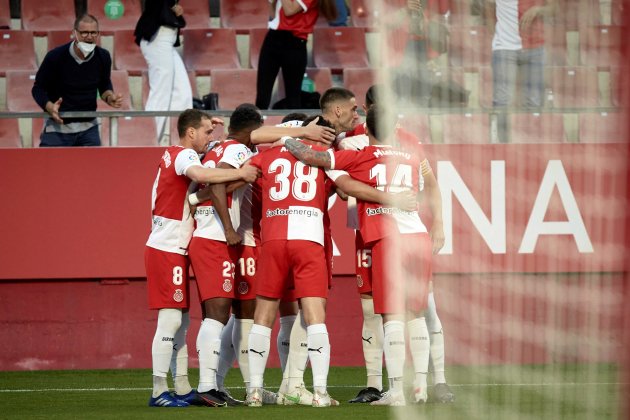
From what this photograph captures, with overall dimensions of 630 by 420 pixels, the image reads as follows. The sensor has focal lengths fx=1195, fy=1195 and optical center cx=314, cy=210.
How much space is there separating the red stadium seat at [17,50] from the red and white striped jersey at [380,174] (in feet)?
21.2

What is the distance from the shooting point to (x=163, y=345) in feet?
26.3

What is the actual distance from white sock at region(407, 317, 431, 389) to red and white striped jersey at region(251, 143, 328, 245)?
32.8 inches

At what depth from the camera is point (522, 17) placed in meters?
5.64

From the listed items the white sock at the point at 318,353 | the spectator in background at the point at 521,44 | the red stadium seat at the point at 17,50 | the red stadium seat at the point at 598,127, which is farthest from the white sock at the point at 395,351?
the red stadium seat at the point at 17,50

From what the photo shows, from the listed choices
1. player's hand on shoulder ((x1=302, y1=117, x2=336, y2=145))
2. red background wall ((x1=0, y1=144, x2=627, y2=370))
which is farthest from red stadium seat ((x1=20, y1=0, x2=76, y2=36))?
player's hand on shoulder ((x1=302, y1=117, x2=336, y2=145))

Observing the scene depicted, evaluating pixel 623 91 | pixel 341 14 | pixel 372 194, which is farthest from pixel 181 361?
pixel 341 14

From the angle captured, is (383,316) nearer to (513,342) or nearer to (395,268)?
(395,268)

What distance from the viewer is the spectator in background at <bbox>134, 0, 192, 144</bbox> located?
11805 mm

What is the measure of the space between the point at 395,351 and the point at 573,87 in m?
2.58

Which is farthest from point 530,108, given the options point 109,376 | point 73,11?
point 73,11

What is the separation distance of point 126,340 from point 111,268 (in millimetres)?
692

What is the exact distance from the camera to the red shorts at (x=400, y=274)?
7723 millimetres

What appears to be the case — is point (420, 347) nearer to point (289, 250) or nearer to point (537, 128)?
point (289, 250)

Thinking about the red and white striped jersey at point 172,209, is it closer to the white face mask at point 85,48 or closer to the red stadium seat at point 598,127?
the red stadium seat at point 598,127
